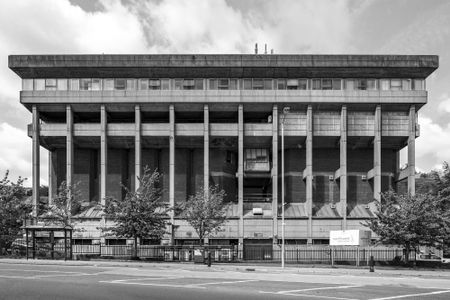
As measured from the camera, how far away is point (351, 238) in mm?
32531

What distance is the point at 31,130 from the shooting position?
1971 inches

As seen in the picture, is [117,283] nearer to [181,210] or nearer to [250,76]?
[181,210]

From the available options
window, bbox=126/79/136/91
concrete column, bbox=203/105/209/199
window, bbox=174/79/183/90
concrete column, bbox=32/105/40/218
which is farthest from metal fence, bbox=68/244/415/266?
window, bbox=174/79/183/90

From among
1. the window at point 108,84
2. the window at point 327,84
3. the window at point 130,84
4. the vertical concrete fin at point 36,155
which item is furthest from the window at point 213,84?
the vertical concrete fin at point 36,155

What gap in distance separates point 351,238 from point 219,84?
24838mm

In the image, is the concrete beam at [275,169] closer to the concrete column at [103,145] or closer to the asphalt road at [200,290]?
the concrete column at [103,145]

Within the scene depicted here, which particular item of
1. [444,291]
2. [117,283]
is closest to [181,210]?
[117,283]

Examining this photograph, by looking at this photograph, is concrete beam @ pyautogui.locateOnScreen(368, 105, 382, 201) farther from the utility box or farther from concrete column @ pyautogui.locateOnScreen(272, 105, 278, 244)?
the utility box

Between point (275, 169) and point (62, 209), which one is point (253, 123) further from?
point (62, 209)

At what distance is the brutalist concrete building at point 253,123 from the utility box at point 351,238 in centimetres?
1438

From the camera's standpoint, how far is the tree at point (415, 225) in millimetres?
32188

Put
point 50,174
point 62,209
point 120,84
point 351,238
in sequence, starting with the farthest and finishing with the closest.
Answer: point 50,174 < point 120,84 < point 62,209 < point 351,238

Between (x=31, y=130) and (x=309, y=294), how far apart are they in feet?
142

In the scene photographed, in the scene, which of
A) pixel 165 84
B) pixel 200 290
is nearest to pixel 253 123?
pixel 165 84
